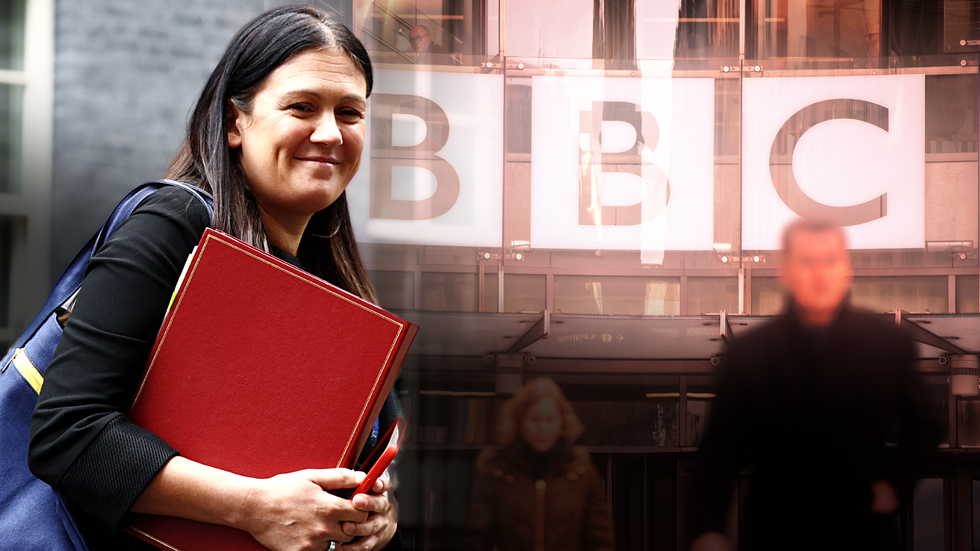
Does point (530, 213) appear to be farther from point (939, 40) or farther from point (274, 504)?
point (274, 504)

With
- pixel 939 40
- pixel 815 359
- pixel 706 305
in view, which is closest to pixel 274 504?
pixel 706 305

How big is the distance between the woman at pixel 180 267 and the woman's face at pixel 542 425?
3.48 ft

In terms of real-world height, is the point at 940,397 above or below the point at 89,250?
below

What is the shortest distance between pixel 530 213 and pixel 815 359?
2.93ft

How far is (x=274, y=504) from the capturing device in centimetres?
70

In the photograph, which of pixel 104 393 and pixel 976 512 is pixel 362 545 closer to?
pixel 104 393

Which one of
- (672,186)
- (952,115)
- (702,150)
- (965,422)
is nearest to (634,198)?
(672,186)

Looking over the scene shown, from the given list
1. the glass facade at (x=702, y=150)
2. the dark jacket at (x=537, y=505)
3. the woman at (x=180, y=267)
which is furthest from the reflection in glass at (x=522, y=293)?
the woman at (x=180, y=267)

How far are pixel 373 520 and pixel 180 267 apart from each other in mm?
370

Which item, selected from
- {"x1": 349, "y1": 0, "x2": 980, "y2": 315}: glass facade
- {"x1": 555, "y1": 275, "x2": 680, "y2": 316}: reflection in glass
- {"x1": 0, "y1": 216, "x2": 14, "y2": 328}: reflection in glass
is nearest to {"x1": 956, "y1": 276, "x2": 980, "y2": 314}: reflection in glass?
{"x1": 349, "y1": 0, "x2": 980, "y2": 315}: glass facade

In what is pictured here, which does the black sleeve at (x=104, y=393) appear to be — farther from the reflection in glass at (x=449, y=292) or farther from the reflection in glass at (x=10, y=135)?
the reflection in glass at (x=10, y=135)

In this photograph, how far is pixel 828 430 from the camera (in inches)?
71.2

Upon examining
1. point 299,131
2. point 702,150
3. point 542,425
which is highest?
point 702,150

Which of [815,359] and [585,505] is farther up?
[815,359]
